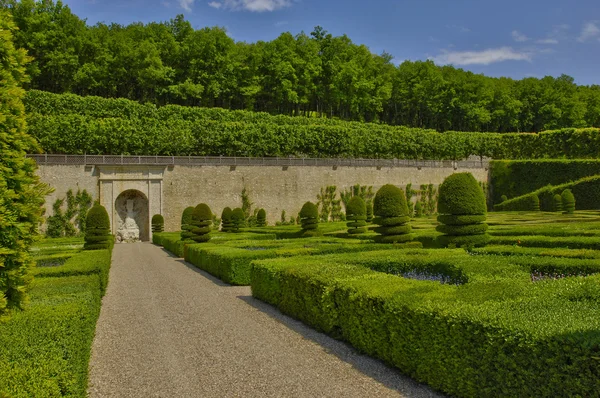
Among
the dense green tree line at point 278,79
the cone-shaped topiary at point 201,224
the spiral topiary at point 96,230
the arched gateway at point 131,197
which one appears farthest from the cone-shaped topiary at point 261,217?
the dense green tree line at point 278,79

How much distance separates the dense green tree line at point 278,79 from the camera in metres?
49.4

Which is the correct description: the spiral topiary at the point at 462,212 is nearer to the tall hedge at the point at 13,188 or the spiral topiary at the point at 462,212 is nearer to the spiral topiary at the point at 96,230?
the tall hedge at the point at 13,188

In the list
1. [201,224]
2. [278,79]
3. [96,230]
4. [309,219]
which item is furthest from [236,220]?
[278,79]

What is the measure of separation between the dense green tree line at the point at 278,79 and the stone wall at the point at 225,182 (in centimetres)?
1557

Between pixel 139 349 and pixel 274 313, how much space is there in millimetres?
2947

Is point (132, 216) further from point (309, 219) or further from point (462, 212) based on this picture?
point (462, 212)

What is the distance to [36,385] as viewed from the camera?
3.95 meters

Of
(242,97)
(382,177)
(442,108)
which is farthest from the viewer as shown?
(442,108)

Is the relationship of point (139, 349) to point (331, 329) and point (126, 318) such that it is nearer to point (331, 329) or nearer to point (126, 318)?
point (126, 318)

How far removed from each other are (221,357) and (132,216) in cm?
3189

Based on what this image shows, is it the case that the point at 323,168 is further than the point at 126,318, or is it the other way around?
the point at 323,168

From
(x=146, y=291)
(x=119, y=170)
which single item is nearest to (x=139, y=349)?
(x=146, y=291)

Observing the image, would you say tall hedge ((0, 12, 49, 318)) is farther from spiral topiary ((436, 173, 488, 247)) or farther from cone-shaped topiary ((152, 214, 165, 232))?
cone-shaped topiary ((152, 214, 165, 232))

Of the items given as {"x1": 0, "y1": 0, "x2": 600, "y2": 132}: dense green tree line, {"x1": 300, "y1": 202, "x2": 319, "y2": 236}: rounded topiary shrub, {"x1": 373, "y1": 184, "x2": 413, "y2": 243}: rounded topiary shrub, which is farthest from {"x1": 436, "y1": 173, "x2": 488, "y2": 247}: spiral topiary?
{"x1": 0, "y1": 0, "x2": 600, "y2": 132}: dense green tree line
